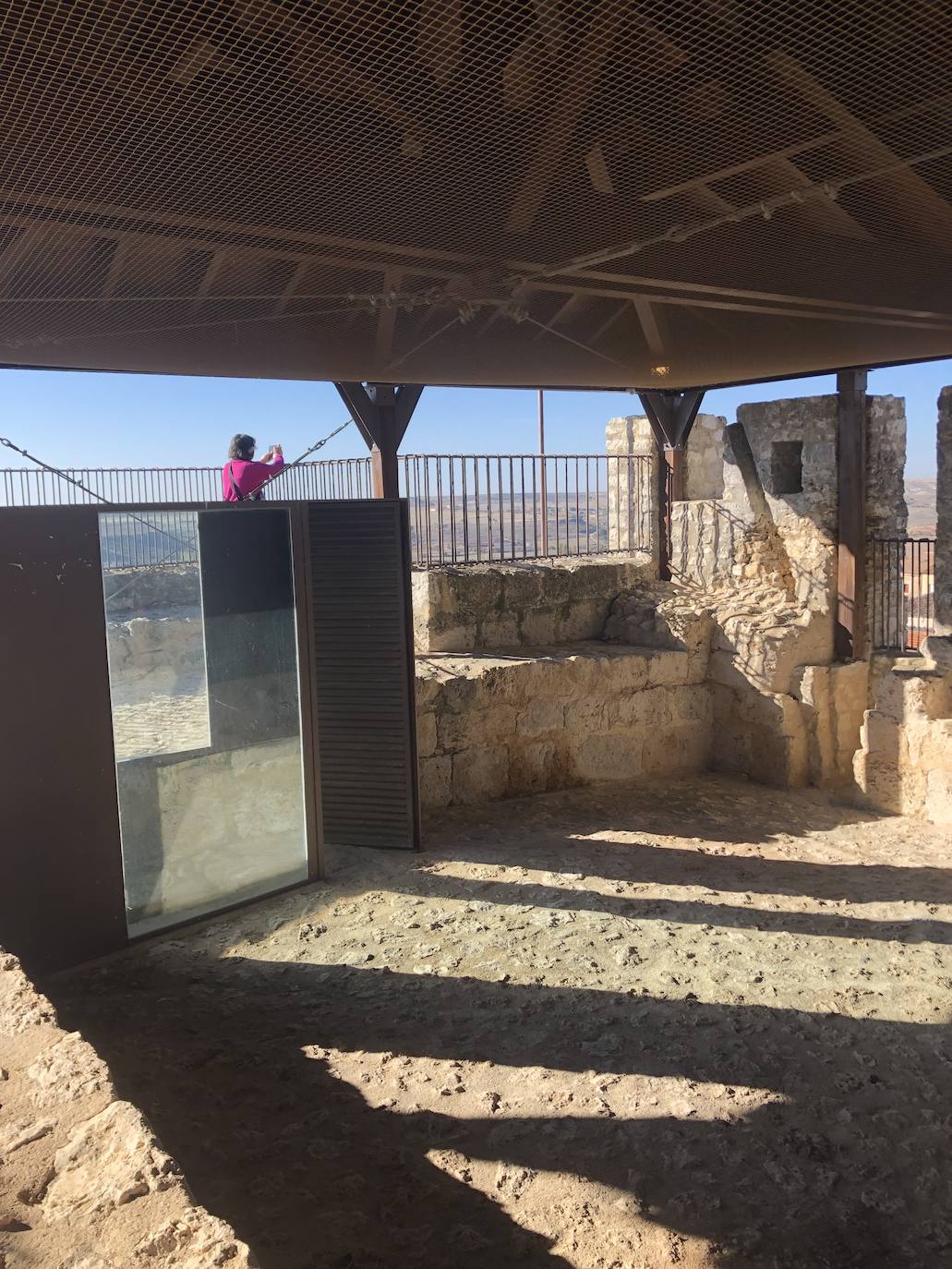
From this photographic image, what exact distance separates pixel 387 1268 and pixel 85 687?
3.17 meters

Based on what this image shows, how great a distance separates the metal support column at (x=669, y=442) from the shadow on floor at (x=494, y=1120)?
7.12m

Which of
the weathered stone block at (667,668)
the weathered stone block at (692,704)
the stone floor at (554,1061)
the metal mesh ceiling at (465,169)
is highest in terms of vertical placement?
the metal mesh ceiling at (465,169)

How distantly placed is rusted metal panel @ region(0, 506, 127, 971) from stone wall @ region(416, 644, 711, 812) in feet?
10.1

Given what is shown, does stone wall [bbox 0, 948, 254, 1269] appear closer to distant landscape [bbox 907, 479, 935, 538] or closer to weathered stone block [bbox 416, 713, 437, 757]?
weathered stone block [bbox 416, 713, 437, 757]

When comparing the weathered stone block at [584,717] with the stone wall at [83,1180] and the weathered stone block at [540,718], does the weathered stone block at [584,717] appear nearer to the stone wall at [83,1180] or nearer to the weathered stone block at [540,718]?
the weathered stone block at [540,718]

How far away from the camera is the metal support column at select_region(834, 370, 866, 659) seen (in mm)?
8734

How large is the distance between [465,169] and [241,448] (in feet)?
12.0

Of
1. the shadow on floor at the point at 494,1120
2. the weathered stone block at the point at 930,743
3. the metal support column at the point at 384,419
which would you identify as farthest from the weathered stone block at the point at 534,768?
the shadow on floor at the point at 494,1120

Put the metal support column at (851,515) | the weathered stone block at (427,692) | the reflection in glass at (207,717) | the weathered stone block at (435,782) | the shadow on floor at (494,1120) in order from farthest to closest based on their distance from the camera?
the metal support column at (851,515) → the weathered stone block at (435,782) → the weathered stone block at (427,692) → the reflection in glass at (207,717) → the shadow on floor at (494,1120)

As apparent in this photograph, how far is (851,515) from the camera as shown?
889 cm

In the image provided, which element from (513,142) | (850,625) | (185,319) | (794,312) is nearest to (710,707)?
(850,625)

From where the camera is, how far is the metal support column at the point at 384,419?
841 cm

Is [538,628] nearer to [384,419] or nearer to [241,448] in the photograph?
[384,419]

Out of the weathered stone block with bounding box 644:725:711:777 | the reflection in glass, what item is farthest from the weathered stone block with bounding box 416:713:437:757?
the weathered stone block with bounding box 644:725:711:777
